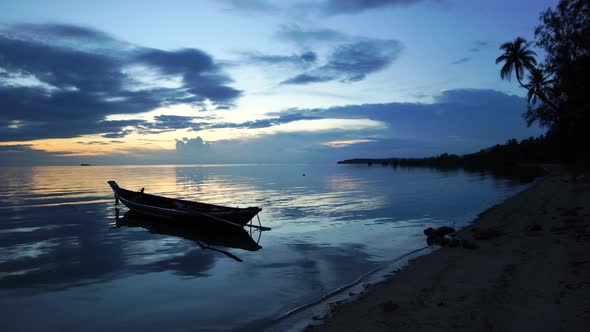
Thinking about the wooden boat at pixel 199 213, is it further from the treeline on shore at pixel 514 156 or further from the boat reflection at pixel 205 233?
the treeline on shore at pixel 514 156

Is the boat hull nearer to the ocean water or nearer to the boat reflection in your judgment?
the boat reflection

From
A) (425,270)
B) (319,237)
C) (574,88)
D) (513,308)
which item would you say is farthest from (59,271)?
(574,88)

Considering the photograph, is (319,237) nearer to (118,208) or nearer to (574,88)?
(574,88)

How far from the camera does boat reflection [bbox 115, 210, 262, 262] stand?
16.7 meters

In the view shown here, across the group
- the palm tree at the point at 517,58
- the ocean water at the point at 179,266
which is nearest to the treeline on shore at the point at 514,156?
the palm tree at the point at 517,58

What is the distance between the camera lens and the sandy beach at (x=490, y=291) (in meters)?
6.10

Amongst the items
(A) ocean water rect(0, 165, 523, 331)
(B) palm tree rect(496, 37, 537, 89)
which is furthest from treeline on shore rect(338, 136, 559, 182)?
(A) ocean water rect(0, 165, 523, 331)

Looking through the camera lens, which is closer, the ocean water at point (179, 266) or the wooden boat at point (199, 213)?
the ocean water at point (179, 266)

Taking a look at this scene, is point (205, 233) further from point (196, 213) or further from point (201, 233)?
point (196, 213)

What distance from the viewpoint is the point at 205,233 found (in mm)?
19594

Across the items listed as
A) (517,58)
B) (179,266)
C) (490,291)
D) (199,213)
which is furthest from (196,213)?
(517,58)

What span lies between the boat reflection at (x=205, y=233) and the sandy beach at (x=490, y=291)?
291 inches

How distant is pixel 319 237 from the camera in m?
17.5

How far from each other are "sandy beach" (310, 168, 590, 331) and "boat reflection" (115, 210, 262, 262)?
24.3 ft
